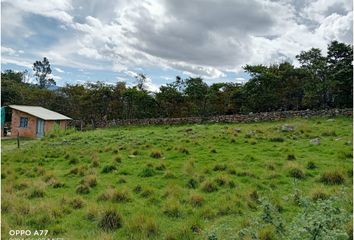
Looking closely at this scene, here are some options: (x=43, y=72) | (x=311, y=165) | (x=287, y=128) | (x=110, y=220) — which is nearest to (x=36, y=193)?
(x=110, y=220)

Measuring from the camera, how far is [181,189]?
9.55 m

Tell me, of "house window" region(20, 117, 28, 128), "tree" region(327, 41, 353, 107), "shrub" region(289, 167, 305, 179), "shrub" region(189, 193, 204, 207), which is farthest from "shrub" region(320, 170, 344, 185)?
"house window" region(20, 117, 28, 128)

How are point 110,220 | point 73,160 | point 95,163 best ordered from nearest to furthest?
point 110,220, point 95,163, point 73,160

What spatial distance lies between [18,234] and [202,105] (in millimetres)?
32242

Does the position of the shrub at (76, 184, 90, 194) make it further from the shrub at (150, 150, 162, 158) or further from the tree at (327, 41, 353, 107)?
the tree at (327, 41, 353, 107)

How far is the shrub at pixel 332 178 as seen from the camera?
976 centimetres

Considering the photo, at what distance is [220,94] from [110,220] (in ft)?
104

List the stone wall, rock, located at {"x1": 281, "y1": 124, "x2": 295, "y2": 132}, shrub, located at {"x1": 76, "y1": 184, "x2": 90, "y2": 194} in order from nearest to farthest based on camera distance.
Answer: shrub, located at {"x1": 76, "y1": 184, "x2": 90, "y2": 194} < rock, located at {"x1": 281, "y1": 124, "x2": 295, "y2": 132} < the stone wall

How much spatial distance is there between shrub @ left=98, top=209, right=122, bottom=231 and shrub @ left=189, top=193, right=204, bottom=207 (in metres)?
2.05

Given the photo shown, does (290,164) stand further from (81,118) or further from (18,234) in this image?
(81,118)

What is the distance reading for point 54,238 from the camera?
648 cm

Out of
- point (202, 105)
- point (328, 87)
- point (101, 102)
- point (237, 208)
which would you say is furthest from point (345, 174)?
Answer: point (101, 102)

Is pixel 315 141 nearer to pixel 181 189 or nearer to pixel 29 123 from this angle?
pixel 181 189

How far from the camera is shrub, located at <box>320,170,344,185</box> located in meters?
9.76
